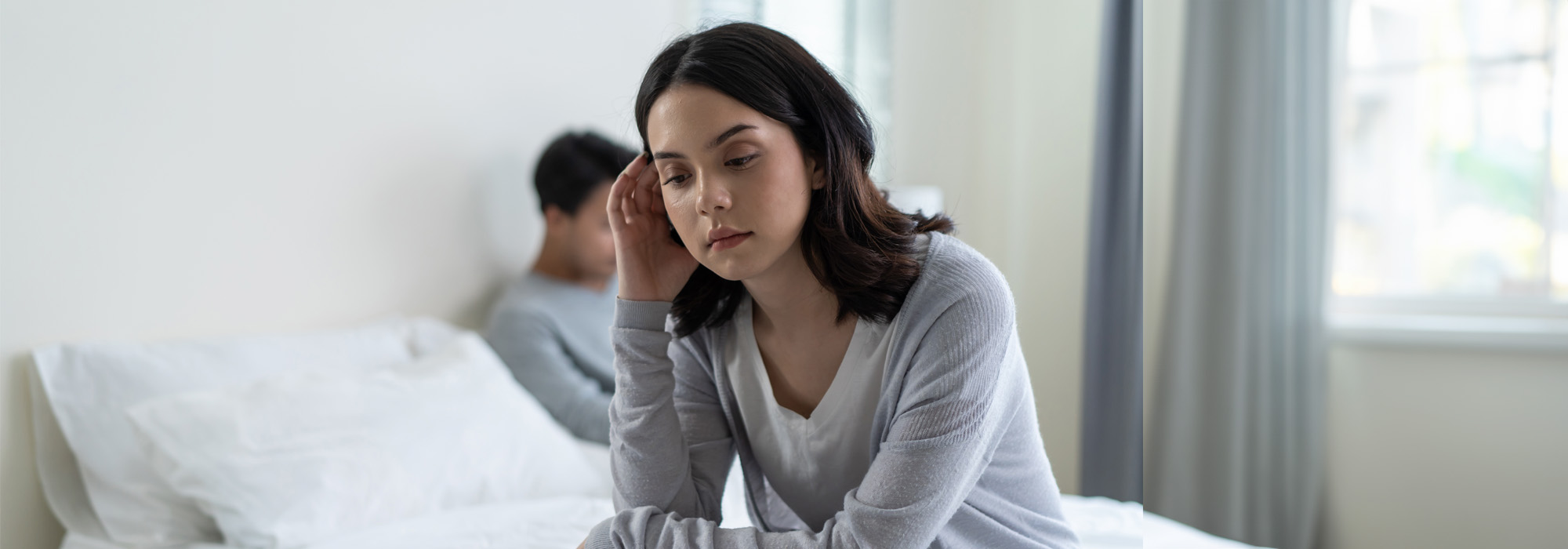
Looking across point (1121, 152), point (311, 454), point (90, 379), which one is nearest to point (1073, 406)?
point (1121, 152)

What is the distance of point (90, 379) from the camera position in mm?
1294

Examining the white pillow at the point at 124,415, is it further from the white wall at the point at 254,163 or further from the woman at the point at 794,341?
the woman at the point at 794,341

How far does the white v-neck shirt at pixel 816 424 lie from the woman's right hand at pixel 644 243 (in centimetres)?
9

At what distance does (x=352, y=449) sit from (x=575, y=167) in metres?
0.81

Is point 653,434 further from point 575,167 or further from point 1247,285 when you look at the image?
point 1247,285

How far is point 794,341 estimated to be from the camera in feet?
3.15

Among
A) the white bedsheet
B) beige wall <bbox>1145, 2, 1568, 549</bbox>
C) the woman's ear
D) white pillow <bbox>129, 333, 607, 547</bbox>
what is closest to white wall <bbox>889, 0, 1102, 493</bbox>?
beige wall <bbox>1145, 2, 1568, 549</bbox>

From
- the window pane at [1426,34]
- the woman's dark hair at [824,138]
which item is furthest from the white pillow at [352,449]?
the window pane at [1426,34]

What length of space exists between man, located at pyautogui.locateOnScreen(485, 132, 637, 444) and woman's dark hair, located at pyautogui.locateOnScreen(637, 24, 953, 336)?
98 centimetres

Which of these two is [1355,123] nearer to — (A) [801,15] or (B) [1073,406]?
(B) [1073,406]

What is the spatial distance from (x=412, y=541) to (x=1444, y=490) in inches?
49.6

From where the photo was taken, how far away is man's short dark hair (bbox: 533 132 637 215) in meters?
1.92

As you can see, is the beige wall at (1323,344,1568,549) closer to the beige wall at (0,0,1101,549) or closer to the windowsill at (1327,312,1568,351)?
the windowsill at (1327,312,1568,351)

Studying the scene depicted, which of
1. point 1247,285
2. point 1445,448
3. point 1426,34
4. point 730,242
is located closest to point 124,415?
point 730,242
